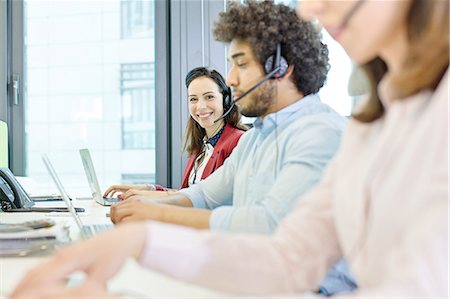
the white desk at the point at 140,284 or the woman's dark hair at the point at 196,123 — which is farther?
the woman's dark hair at the point at 196,123

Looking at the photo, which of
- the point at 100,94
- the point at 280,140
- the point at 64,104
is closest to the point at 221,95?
the point at 100,94

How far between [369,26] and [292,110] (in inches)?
24.2

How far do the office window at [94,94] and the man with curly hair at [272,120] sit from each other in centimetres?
164

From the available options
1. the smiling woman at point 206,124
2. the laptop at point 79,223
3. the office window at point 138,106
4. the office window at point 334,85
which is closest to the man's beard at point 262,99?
the office window at point 334,85

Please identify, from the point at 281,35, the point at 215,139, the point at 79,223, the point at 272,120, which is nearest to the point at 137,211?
the point at 79,223

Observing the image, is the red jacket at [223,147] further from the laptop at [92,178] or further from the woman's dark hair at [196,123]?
the laptop at [92,178]

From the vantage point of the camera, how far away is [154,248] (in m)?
0.59

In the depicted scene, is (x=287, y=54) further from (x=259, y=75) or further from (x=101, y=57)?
(x=101, y=57)

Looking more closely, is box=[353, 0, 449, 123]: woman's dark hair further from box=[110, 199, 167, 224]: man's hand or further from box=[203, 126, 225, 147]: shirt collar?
box=[203, 126, 225, 147]: shirt collar

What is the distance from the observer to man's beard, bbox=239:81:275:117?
114 centimetres

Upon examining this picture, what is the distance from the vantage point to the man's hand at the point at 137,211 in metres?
1.18

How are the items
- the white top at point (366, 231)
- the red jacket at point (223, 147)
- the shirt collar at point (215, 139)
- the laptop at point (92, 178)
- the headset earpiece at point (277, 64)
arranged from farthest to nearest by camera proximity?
the shirt collar at point (215, 139)
the laptop at point (92, 178)
the red jacket at point (223, 147)
the headset earpiece at point (277, 64)
the white top at point (366, 231)

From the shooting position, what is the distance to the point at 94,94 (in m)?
2.96

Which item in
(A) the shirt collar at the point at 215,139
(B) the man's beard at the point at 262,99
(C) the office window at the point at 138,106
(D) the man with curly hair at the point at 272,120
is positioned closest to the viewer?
(D) the man with curly hair at the point at 272,120
